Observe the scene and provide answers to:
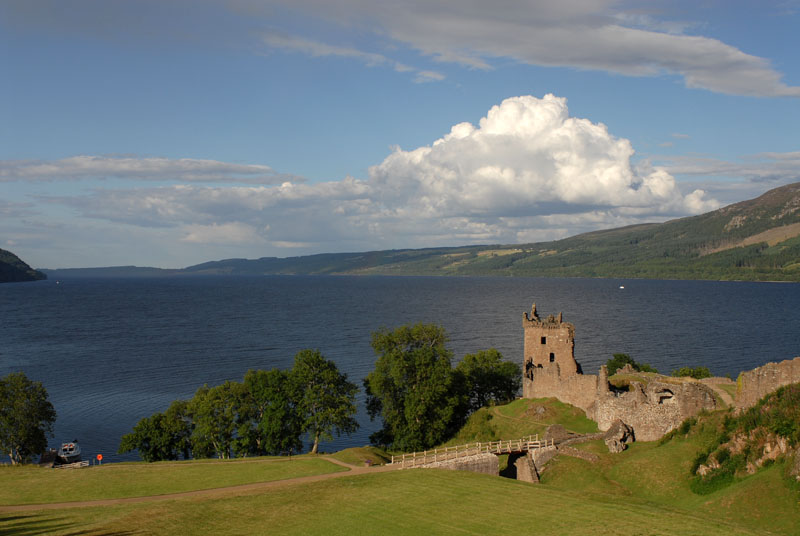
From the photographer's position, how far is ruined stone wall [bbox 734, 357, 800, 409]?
1407 inches

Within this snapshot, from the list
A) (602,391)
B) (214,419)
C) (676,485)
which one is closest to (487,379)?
(602,391)

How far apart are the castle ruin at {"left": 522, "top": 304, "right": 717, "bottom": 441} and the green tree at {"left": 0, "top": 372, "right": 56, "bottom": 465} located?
43532 mm

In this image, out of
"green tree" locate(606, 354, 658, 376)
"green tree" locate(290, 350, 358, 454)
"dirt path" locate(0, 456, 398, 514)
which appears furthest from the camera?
"green tree" locate(606, 354, 658, 376)

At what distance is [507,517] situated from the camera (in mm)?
28234

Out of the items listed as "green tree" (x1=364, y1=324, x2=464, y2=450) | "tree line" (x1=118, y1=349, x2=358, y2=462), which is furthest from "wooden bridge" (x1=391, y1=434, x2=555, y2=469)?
"tree line" (x1=118, y1=349, x2=358, y2=462)

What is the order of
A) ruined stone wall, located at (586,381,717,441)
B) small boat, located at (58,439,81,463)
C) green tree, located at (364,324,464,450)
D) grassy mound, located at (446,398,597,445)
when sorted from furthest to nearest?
green tree, located at (364,324,464,450) < small boat, located at (58,439,81,463) < grassy mound, located at (446,398,597,445) < ruined stone wall, located at (586,381,717,441)

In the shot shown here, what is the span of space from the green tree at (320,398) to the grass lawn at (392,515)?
2157 centimetres

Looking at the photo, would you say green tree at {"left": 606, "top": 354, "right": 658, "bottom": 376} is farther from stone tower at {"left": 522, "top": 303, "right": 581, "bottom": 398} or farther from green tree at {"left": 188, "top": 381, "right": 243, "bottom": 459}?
green tree at {"left": 188, "top": 381, "right": 243, "bottom": 459}

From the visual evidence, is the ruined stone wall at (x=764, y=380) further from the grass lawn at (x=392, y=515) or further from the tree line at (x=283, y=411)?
the tree line at (x=283, y=411)

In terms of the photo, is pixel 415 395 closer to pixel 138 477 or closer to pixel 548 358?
pixel 548 358

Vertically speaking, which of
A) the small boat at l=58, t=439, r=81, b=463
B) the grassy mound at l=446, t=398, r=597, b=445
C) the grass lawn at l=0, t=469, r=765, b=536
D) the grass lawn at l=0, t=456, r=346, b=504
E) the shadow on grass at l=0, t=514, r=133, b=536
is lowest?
the small boat at l=58, t=439, r=81, b=463

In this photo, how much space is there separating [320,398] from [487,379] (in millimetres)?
22564

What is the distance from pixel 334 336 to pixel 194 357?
31.5m

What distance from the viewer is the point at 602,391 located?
169 feet
